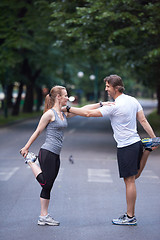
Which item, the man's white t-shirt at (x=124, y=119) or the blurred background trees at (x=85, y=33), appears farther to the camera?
the blurred background trees at (x=85, y=33)

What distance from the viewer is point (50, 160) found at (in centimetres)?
595

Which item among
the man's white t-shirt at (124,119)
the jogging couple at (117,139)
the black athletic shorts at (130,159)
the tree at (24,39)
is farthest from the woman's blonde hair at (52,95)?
the tree at (24,39)

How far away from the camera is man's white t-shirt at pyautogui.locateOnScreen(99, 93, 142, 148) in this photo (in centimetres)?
588

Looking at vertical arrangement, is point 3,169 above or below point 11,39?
below

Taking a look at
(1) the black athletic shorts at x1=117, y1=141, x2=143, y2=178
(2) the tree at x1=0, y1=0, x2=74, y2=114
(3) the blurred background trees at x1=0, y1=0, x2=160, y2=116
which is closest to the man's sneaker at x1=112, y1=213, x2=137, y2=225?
(1) the black athletic shorts at x1=117, y1=141, x2=143, y2=178

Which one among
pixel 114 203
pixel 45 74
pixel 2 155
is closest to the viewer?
pixel 114 203

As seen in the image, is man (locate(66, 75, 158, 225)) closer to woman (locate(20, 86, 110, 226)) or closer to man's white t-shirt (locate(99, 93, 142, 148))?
man's white t-shirt (locate(99, 93, 142, 148))

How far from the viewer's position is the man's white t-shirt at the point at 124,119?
5875 millimetres

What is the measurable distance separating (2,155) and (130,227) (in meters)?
7.95

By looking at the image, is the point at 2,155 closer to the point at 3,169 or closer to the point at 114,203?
the point at 3,169

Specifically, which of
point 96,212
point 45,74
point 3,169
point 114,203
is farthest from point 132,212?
point 45,74

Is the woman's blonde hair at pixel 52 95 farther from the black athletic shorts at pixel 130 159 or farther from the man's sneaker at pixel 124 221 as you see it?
the man's sneaker at pixel 124 221

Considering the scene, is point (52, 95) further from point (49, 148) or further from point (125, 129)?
point (125, 129)

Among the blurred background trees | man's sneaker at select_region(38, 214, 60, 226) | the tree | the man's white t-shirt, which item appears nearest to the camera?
the man's white t-shirt
